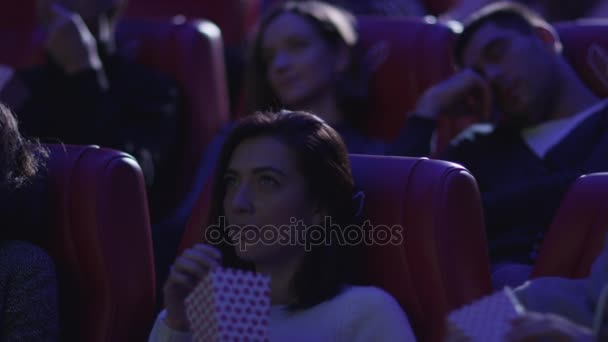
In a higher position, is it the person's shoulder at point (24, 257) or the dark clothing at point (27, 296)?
the person's shoulder at point (24, 257)

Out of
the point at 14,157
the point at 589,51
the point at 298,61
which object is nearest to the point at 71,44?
the point at 298,61

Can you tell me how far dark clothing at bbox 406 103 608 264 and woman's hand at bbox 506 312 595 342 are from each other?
2.67ft

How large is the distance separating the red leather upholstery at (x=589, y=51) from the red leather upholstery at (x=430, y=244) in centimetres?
91

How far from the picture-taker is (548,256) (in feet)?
5.16

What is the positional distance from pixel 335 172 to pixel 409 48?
1.13 meters

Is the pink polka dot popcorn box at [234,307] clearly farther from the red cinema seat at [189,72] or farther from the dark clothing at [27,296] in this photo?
the red cinema seat at [189,72]

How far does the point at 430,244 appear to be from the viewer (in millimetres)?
1559

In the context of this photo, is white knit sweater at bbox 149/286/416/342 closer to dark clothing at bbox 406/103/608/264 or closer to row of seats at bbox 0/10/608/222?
dark clothing at bbox 406/103/608/264

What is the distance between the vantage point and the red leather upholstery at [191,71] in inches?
107

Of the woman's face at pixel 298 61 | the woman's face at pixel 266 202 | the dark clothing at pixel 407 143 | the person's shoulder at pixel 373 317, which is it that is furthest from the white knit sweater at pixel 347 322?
the woman's face at pixel 298 61

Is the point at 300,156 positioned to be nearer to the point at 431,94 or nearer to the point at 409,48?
the point at 431,94

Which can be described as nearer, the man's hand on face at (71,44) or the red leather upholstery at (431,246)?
the red leather upholstery at (431,246)

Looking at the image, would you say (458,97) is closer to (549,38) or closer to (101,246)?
(549,38)
